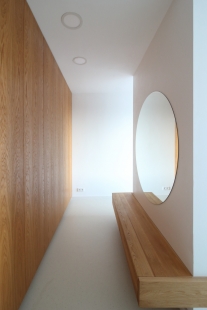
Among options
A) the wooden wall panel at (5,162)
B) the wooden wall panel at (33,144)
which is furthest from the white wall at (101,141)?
the wooden wall panel at (5,162)

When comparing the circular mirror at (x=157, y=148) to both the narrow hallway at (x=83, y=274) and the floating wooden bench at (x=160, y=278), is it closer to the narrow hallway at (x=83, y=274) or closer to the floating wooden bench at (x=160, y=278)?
the floating wooden bench at (x=160, y=278)

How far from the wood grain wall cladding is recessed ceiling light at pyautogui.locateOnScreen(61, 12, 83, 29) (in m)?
0.30

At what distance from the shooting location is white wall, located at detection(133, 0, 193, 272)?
1.12 m

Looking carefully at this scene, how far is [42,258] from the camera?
188 cm

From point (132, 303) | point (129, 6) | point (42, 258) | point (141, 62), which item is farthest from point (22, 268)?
point (141, 62)

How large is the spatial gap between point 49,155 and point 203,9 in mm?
1973

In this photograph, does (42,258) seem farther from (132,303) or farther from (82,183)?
(82,183)

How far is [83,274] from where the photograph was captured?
1.69 metres

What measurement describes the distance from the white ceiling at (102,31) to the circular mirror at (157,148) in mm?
697

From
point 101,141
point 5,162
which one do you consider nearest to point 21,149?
point 5,162

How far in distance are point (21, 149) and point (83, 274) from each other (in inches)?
55.3

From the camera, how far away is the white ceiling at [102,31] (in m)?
1.45

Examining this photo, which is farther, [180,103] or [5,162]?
[180,103]

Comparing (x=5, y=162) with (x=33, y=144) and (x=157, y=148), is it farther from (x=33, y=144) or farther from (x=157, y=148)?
(x=157, y=148)
